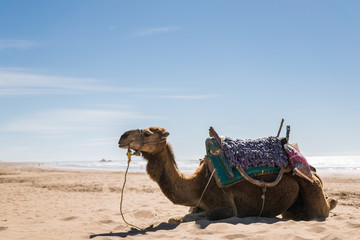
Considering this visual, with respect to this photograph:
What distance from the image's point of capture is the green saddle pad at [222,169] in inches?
235

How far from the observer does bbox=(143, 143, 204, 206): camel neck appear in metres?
5.80

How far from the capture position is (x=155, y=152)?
5797 mm

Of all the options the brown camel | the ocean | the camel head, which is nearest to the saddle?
the brown camel

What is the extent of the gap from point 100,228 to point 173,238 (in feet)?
6.10

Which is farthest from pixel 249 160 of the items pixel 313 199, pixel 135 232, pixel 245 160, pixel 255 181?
pixel 135 232

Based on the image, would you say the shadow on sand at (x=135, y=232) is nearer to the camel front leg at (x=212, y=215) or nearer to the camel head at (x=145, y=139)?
the camel front leg at (x=212, y=215)

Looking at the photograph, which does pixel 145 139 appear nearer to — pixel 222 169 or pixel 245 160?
pixel 222 169

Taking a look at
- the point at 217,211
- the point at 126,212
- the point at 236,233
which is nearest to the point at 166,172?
the point at 217,211

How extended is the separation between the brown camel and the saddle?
0.46ft

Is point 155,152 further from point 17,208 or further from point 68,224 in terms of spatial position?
point 17,208

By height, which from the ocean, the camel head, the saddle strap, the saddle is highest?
the camel head

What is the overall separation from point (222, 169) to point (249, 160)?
0.48 m

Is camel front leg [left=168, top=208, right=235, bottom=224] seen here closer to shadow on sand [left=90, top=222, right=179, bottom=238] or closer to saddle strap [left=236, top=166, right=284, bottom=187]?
shadow on sand [left=90, top=222, right=179, bottom=238]

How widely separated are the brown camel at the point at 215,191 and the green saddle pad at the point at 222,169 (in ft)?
0.38
